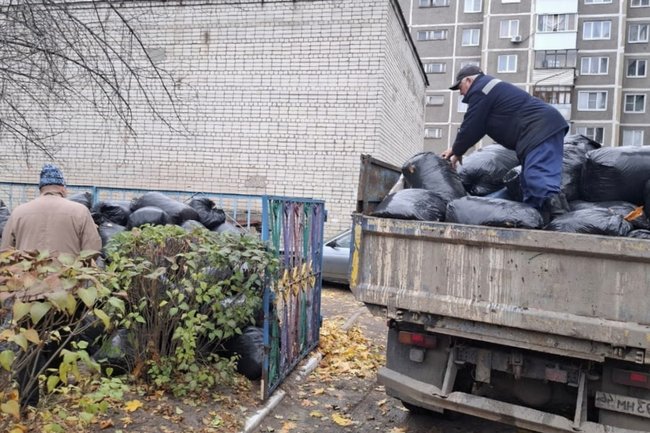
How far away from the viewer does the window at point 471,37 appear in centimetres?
3978

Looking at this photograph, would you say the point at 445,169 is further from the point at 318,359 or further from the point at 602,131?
the point at 602,131

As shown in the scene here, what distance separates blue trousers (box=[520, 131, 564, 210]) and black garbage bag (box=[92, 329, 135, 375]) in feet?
9.78

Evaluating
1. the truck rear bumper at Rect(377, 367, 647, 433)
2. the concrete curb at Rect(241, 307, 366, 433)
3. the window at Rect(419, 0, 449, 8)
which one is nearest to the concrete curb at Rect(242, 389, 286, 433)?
the concrete curb at Rect(241, 307, 366, 433)

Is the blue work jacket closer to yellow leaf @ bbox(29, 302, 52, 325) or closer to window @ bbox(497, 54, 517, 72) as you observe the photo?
yellow leaf @ bbox(29, 302, 52, 325)

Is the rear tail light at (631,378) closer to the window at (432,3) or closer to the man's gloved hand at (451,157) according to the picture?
the man's gloved hand at (451,157)

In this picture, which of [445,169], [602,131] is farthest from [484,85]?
[602,131]

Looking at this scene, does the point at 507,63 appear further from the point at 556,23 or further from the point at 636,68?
the point at 636,68

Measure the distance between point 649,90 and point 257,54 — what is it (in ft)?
122

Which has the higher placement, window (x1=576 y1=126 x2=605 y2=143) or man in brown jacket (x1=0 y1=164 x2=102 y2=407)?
window (x1=576 y1=126 x2=605 y2=143)

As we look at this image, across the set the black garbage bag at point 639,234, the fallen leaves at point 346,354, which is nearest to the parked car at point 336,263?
the fallen leaves at point 346,354

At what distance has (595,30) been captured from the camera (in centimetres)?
3719

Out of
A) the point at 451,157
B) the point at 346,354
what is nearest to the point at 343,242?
the point at 346,354

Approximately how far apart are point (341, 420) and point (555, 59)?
3836 cm

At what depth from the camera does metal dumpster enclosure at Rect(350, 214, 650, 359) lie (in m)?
2.74
